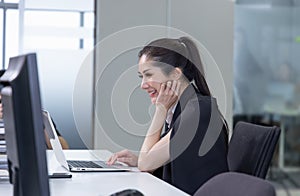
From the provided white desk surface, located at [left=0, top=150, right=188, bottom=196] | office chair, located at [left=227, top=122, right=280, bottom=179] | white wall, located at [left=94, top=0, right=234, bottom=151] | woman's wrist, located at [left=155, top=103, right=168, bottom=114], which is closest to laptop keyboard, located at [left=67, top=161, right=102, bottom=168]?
white desk surface, located at [left=0, top=150, right=188, bottom=196]

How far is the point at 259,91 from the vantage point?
5.50 m

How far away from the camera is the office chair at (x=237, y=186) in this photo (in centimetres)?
113

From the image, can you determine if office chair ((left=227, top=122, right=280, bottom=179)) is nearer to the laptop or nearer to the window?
the laptop

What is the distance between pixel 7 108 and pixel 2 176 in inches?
45.3

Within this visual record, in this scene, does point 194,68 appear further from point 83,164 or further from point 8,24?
point 8,24

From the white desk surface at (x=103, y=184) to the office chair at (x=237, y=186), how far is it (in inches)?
18.0

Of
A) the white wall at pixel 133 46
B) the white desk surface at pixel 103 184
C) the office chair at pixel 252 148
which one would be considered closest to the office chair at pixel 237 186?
the white desk surface at pixel 103 184

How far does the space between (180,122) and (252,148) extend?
32 centimetres

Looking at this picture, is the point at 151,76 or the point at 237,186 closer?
the point at 237,186

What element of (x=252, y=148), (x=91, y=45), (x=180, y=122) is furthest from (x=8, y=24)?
(x=252, y=148)

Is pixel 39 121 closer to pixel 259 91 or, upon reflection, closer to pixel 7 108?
pixel 7 108

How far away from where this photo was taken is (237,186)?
1.22 metres

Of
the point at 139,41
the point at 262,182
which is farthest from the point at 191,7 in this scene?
the point at 262,182

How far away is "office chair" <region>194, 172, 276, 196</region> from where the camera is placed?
1130 millimetres
